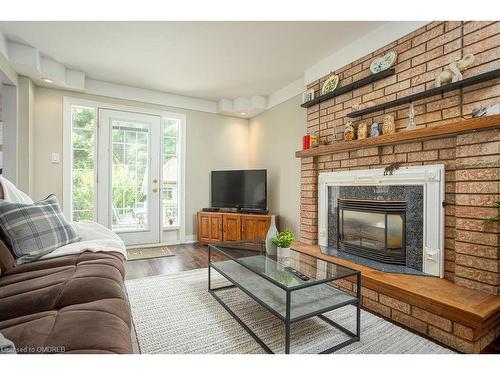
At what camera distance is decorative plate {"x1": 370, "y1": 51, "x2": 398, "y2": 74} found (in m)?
2.31

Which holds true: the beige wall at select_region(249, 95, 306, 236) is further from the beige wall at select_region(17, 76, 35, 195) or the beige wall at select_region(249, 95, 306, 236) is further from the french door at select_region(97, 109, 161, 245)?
the beige wall at select_region(17, 76, 35, 195)

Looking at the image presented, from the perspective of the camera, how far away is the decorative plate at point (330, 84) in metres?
2.85

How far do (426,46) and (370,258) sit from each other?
1862 millimetres

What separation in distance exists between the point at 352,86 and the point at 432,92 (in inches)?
31.7

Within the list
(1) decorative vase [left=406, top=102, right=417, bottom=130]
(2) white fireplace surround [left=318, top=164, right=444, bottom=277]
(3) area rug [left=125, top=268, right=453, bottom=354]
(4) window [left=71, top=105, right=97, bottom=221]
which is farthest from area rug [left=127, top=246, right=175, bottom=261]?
(1) decorative vase [left=406, top=102, right=417, bottom=130]

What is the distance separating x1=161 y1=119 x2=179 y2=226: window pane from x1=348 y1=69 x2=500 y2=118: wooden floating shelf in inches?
111

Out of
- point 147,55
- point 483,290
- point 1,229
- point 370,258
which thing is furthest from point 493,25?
point 1,229

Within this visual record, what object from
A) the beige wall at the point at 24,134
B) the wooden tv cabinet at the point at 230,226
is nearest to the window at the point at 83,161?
the beige wall at the point at 24,134

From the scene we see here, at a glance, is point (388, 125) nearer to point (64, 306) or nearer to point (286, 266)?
point (286, 266)

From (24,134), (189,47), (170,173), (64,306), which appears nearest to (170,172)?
(170,173)

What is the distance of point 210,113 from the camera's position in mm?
4492

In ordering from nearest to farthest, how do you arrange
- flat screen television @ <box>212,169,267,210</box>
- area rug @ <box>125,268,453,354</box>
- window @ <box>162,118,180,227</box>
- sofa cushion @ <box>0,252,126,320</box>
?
sofa cushion @ <box>0,252,126,320</box> → area rug @ <box>125,268,453,354</box> → flat screen television @ <box>212,169,267,210</box> → window @ <box>162,118,180,227</box>

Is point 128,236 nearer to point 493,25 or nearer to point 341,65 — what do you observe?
point 341,65

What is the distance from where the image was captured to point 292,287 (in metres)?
1.31
